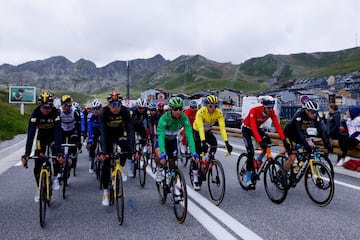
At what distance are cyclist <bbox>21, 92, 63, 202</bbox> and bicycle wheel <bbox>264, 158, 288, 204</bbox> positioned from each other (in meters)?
3.88

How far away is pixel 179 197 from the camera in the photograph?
5.14 meters

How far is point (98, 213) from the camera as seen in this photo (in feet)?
18.5

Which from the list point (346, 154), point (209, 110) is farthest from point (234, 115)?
point (209, 110)

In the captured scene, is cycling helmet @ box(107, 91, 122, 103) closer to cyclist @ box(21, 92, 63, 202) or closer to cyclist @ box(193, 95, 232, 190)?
cyclist @ box(21, 92, 63, 202)

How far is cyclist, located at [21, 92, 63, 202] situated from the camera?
5785mm

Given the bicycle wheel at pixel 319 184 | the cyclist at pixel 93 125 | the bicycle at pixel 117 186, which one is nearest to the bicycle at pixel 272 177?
the bicycle wheel at pixel 319 184

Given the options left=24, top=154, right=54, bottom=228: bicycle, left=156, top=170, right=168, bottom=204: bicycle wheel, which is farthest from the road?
left=24, top=154, right=54, bottom=228: bicycle

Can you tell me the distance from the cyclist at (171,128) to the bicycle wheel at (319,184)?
226cm

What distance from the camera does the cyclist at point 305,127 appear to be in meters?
6.22

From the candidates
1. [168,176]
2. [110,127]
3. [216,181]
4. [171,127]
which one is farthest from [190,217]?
[110,127]

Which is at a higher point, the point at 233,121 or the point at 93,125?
the point at 233,121

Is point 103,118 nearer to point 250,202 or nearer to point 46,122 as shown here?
point 46,122

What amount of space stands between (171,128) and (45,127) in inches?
95.2

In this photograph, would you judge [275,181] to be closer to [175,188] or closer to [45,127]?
[175,188]
